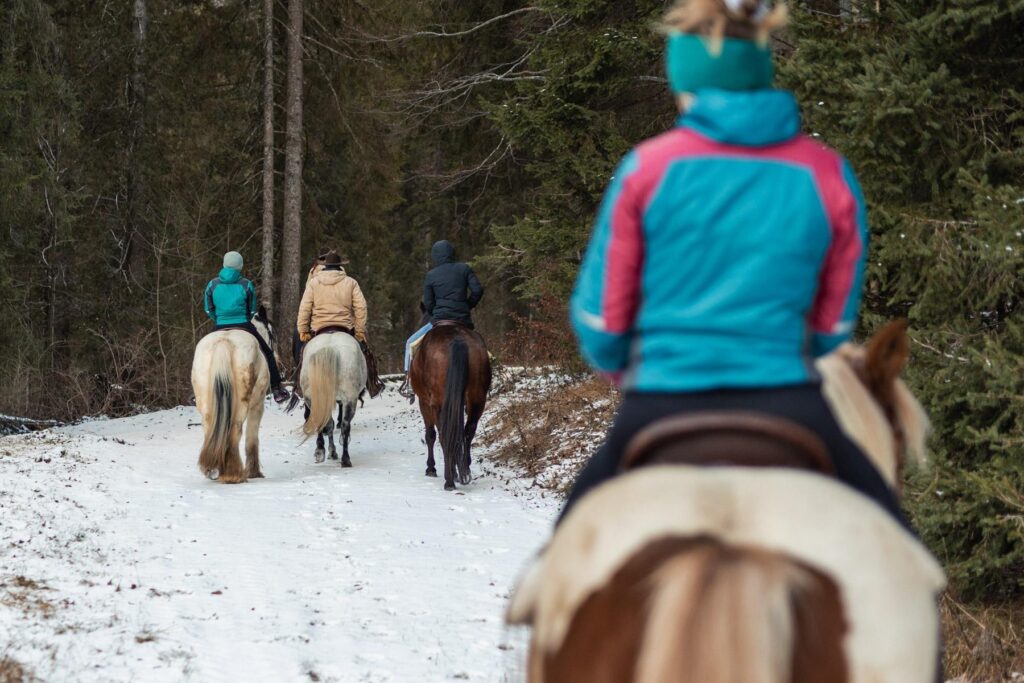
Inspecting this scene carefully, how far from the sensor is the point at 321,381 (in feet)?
41.5

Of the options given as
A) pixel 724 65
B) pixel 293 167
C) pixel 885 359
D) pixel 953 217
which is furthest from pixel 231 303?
pixel 293 167

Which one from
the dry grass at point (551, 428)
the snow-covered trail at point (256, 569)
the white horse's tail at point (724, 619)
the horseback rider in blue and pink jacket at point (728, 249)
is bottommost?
the dry grass at point (551, 428)

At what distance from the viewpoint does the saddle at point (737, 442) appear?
7.57 ft

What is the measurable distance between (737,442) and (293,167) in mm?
22889

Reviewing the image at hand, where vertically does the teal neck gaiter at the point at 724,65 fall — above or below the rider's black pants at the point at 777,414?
above

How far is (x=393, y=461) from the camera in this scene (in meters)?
14.1

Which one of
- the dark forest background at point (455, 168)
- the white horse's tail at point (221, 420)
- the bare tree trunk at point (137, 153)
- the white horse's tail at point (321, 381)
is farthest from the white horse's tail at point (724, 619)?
the bare tree trunk at point (137, 153)

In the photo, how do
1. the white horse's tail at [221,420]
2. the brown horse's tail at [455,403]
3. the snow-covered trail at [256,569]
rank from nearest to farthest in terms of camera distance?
the snow-covered trail at [256,569] < the white horse's tail at [221,420] < the brown horse's tail at [455,403]

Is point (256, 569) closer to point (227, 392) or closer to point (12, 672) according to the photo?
point (12, 672)

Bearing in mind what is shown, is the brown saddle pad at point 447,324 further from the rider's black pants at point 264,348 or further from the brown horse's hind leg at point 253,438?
the brown horse's hind leg at point 253,438

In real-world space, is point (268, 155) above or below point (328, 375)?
above

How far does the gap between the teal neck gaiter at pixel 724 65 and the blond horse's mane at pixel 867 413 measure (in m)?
0.82

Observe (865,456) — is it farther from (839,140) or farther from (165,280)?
(165,280)

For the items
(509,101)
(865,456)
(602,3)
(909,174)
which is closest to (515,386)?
(509,101)
